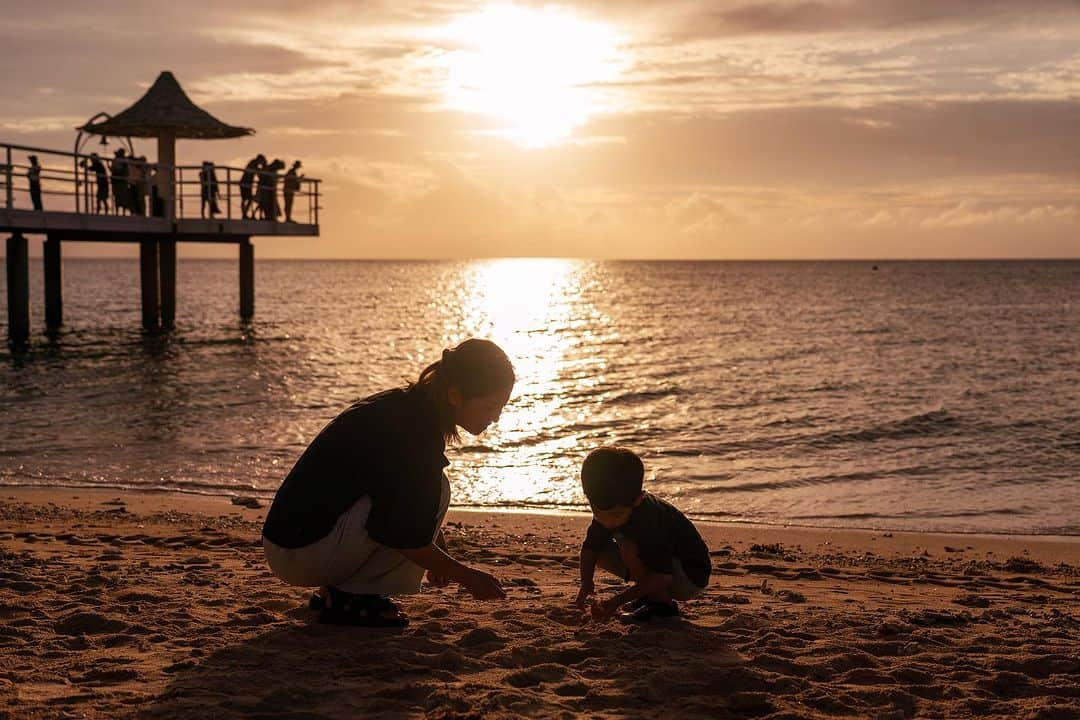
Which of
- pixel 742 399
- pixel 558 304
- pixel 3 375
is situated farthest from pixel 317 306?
pixel 742 399

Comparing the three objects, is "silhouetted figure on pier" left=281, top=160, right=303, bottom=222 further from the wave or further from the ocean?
the wave

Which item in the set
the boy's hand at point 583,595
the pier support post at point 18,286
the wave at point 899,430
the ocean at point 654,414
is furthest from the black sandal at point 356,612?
the pier support post at point 18,286

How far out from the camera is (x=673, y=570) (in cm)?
503

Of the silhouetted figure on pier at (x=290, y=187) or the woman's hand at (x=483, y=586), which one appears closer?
the woman's hand at (x=483, y=586)

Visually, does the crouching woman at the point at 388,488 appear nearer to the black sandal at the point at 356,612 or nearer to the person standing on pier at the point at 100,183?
the black sandal at the point at 356,612

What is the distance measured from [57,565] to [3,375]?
16.7 metres

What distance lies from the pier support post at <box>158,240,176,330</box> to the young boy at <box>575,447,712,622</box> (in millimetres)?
29780

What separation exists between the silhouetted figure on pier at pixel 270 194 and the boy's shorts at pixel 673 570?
26365mm

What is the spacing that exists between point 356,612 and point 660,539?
4.68ft

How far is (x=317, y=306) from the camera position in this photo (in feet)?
190

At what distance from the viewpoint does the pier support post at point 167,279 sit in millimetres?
32625

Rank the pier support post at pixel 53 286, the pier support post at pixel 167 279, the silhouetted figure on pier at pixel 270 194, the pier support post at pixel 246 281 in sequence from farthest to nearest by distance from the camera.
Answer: the pier support post at pixel 246 281 → the pier support post at pixel 167 279 → the silhouetted figure on pier at pixel 270 194 → the pier support post at pixel 53 286

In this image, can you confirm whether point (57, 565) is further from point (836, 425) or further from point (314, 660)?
point (836, 425)

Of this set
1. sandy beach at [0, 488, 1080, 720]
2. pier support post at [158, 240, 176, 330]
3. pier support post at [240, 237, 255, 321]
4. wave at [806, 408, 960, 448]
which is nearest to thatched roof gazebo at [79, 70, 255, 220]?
pier support post at [158, 240, 176, 330]
